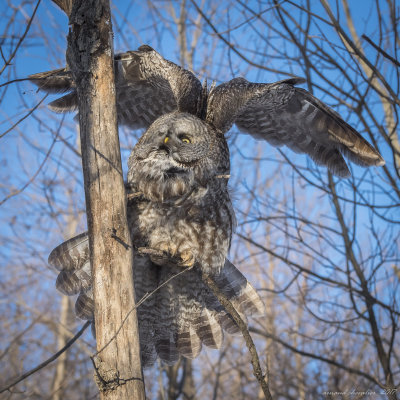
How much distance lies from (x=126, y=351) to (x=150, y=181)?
1224mm

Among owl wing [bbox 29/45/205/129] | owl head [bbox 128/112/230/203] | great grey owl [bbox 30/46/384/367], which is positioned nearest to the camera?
owl head [bbox 128/112/230/203]

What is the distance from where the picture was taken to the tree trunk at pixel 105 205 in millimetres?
1979

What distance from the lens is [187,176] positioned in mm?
3006

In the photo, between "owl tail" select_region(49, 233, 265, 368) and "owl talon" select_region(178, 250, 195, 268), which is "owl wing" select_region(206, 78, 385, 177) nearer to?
"owl talon" select_region(178, 250, 195, 268)

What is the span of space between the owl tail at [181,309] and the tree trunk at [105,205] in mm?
1247

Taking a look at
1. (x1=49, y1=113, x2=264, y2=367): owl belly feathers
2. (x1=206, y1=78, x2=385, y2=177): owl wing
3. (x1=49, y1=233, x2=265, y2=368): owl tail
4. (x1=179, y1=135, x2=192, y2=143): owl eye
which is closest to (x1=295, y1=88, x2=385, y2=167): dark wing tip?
(x1=206, y1=78, x2=385, y2=177): owl wing

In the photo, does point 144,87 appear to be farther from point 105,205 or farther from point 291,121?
point 105,205

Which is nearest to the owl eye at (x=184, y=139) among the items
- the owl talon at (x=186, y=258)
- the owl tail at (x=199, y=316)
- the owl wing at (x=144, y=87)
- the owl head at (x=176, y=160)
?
the owl head at (x=176, y=160)

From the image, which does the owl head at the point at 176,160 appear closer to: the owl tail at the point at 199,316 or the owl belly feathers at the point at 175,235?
the owl belly feathers at the point at 175,235

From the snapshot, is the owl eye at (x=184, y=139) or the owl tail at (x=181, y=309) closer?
the owl eye at (x=184, y=139)

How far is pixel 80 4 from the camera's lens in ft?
7.53

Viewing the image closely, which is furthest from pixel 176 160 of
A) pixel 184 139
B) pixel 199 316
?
pixel 199 316

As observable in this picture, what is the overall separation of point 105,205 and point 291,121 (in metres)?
2.02

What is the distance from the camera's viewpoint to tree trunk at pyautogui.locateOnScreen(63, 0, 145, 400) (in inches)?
77.9
